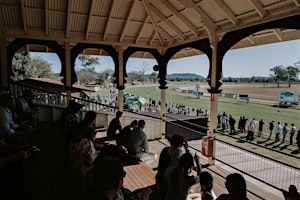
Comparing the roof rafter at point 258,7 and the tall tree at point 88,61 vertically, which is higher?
the tall tree at point 88,61

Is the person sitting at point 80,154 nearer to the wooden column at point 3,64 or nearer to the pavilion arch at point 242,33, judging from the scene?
the pavilion arch at point 242,33

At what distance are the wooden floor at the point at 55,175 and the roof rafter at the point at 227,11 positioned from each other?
13.0ft

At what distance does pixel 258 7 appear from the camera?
4512 millimetres

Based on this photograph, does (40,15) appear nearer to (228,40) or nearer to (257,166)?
(228,40)

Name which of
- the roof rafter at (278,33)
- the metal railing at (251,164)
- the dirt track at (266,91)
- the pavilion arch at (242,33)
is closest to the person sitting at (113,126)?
the metal railing at (251,164)

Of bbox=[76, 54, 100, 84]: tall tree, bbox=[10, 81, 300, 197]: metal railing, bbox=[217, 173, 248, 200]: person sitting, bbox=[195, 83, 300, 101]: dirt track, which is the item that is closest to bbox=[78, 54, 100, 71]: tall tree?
bbox=[76, 54, 100, 84]: tall tree

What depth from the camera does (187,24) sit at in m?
6.35

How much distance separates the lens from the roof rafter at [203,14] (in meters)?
5.41

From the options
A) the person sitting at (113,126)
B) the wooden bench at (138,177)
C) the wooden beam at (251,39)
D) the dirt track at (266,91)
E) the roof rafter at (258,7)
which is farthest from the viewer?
the dirt track at (266,91)

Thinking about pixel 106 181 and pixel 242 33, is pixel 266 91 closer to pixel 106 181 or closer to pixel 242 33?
Answer: pixel 242 33

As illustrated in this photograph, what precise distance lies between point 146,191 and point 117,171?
1.22m

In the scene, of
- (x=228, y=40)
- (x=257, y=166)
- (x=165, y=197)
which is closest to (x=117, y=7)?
(x=228, y=40)

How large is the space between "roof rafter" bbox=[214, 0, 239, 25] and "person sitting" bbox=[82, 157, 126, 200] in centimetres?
488

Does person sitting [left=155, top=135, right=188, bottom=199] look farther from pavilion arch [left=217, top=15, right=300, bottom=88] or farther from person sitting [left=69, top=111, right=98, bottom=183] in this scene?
pavilion arch [left=217, top=15, right=300, bottom=88]
